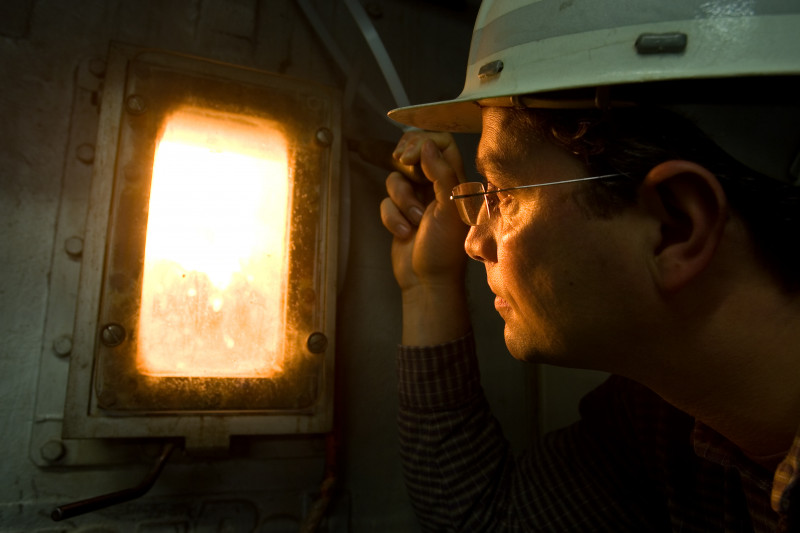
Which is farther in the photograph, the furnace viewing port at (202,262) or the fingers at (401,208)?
the fingers at (401,208)

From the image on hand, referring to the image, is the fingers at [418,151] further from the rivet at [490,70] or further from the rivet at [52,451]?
the rivet at [52,451]

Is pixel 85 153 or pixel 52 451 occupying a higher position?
pixel 85 153

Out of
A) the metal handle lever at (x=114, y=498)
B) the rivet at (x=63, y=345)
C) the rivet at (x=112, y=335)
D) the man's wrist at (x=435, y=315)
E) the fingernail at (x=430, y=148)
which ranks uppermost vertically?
the fingernail at (x=430, y=148)

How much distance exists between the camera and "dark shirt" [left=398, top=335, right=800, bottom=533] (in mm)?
1006

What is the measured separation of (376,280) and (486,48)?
0.56 m

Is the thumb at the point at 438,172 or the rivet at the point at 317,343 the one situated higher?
the thumb at the point at 438,172

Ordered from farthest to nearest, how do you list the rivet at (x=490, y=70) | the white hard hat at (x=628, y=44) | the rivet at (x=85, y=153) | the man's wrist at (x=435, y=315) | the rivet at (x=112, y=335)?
the man's wrist at (x=435, y=315) → the rivet at (x=85, y=153) → the rivet at (x=112, y=335) → the rivet at (x=490, y=70) → the white hard hat at (x=628, y=44)

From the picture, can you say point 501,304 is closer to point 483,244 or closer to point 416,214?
point 483,244

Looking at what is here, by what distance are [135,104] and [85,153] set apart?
147 mm

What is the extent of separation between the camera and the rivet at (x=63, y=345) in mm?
941

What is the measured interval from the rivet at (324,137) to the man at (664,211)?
1.06 feet

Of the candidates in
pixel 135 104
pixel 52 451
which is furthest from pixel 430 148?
pixel 52 451

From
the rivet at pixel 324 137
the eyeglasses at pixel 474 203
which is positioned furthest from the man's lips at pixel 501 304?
the rivet at pixel 324 137

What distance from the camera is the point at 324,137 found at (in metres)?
1.08
